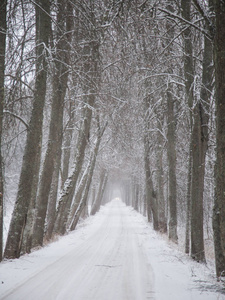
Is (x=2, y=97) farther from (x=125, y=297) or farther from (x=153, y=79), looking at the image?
(x=153, y=79)

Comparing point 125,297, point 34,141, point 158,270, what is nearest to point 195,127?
point 158,270

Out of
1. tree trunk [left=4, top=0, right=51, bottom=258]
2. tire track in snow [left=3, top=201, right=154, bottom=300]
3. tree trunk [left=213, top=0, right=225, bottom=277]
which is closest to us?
tree trunk [left=213, top=0, right=225, bottom=277]

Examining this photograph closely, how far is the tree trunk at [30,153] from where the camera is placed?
6.07m

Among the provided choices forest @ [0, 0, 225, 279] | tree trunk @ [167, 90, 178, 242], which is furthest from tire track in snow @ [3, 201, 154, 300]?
tree trunk @ [167, 90, 178, 242]

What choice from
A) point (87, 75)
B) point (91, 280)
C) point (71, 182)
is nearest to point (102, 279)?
point (91, 280)

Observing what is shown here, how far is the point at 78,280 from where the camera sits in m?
4.56

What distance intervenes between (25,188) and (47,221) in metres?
4.62

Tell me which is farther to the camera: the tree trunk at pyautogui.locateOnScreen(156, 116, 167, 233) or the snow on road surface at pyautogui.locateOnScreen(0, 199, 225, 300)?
the tree trunk at pyautogui.locateOnScreen(156, 116, 167, 233)

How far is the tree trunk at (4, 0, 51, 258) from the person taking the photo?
6.07m

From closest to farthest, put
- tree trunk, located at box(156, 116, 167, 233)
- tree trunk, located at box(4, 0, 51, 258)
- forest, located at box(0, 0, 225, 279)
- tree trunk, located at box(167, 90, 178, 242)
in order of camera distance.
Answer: forest, located at box(0, 0, 225, 279), tree trunk, located at box(4, 0, 51, 258), tree trunk, located at box(167, 90, 178, 242), tree trunk, located at box(156, 116, 167, 233)

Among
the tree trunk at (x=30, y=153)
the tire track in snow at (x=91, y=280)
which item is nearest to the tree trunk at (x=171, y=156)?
the tire track in snow at (x=91, y=280)

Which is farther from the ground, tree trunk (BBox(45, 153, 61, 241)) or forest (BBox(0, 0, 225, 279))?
forest (BBox(0, 0, 225, 279))

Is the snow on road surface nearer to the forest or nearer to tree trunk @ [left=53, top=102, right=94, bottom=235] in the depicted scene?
the forest

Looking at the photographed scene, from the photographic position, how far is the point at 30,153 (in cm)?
643
